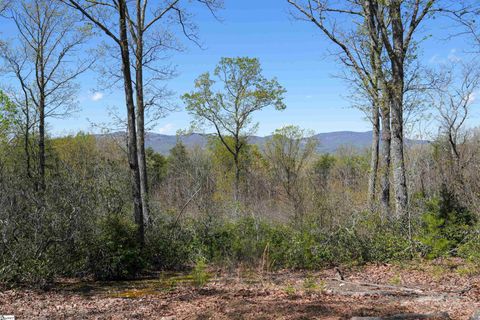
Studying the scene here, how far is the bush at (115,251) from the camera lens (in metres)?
10.1

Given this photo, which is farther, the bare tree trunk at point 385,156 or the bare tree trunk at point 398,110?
the bare tree trunk at point 385,156

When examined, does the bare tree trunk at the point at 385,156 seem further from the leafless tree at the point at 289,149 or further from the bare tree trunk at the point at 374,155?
the leafless tree at the point at 289,149

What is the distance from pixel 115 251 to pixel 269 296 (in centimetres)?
455

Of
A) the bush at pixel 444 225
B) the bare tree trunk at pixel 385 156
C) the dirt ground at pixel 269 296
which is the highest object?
the bare tree trunk at pixel 385 156

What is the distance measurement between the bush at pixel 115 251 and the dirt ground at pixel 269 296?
0.47 metres

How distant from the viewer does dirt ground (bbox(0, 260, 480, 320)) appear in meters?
6.19

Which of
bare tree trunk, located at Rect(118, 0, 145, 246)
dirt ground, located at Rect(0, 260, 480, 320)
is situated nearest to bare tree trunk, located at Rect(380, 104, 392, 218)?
dirt ground, located at Rect(0, 260, 480, 320)

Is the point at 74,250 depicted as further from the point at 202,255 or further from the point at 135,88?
the point at 135,88

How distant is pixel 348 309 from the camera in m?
6.04

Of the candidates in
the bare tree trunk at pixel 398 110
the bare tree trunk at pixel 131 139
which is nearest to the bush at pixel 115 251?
the bare tree trunk at pixel 131 139

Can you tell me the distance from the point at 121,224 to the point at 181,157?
119ft

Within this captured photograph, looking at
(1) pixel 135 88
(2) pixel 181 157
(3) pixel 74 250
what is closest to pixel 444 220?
(3) pixel 74 250

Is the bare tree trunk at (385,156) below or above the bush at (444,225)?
above

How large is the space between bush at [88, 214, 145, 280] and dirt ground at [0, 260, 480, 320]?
468 millimetres
